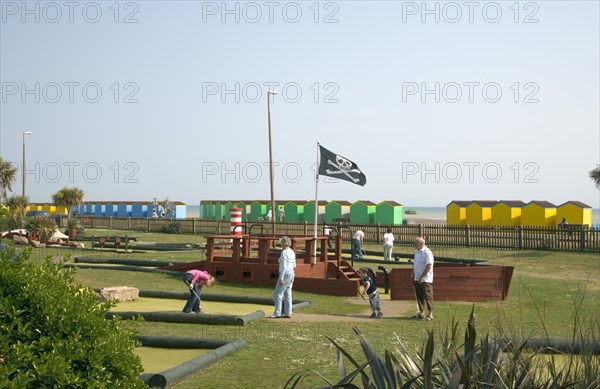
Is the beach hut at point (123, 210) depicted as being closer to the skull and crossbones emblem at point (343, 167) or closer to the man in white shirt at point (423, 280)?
the skull and crossbones emblem at point (343, 167)

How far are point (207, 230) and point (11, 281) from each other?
4878cm

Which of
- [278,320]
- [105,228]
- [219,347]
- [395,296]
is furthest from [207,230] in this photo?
[219,347]

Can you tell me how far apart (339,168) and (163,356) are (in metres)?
16.2

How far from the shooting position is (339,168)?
2645cm

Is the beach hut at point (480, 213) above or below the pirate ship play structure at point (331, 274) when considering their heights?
above

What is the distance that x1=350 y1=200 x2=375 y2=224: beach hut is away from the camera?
58094 millimetres

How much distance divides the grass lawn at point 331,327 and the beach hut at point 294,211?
123 feet

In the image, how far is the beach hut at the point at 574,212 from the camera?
44.3 metres

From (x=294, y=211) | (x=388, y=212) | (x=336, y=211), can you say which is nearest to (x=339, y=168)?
(x=388, y=212)

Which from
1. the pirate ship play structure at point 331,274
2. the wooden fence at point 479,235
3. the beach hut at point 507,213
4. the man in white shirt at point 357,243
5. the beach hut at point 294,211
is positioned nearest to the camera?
the pirate ship play structure at point 331,274

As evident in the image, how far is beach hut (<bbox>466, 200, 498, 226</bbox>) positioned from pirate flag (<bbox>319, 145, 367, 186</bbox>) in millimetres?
24550

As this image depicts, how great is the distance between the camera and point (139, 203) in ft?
273

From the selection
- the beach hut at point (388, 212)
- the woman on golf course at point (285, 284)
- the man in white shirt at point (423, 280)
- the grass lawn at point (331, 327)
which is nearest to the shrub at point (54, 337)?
the grass lawn at point (331, 327)

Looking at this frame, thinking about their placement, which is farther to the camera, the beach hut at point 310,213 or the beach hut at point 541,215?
the beach hut at point 310,213
